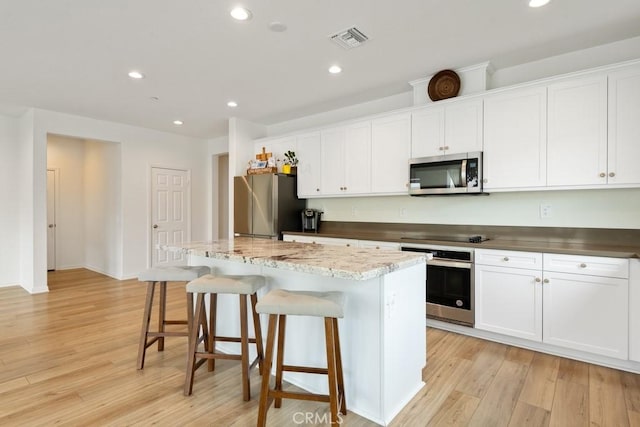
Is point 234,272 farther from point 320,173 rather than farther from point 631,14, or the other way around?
point 631,14

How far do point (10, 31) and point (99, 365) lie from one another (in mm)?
2692

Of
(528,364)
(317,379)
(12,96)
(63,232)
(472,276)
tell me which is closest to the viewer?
(317,379)

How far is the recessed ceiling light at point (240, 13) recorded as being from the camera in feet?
7.52

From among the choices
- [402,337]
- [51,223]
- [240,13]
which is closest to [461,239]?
[402,337]

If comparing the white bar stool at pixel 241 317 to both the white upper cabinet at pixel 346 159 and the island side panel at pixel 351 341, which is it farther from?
the white upper cabinet at pixel 346 159

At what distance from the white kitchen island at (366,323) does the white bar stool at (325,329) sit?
0.13 meters

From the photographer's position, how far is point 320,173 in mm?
4508

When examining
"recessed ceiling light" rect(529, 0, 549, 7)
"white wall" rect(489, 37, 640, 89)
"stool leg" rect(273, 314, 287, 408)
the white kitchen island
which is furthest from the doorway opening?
"recessed ceiling light" rect(529, 0, 549, 7)

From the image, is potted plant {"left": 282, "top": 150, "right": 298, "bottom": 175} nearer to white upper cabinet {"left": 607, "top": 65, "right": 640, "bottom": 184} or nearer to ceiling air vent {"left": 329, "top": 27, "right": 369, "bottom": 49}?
ceiling air vent {"left": 329, "top": 27, "right": 369, "bottom": 49}

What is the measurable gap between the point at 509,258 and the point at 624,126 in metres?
1.31

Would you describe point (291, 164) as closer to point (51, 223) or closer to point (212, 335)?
point (212, 335)

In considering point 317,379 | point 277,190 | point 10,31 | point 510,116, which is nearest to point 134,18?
point 10,31

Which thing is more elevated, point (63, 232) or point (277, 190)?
point (277, 190)

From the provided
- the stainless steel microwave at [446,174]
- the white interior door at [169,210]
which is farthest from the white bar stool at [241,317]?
the white interior door at [169,210]
